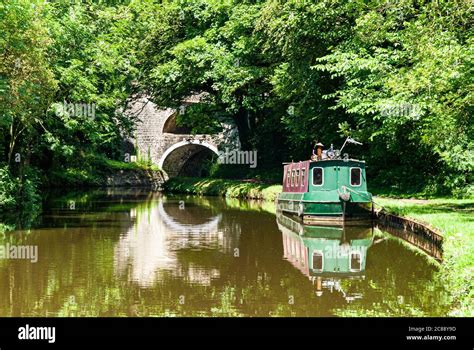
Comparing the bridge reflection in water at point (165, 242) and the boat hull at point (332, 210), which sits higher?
the boat hull at point (332, 210)

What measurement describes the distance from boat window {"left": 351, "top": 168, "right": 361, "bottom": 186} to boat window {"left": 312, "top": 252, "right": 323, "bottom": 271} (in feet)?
19.7

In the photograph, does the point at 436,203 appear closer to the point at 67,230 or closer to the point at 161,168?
the point at 67,230

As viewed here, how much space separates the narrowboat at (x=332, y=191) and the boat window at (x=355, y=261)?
498 cm

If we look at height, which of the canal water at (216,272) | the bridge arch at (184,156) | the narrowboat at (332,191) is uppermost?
the bridge arch at (184,156)

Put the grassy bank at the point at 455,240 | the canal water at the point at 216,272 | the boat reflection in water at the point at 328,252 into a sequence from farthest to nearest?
the boat reflection in water at the point at 328,252 < the canal water at the point at 216,272 < the grassy bank at the point at 455,240

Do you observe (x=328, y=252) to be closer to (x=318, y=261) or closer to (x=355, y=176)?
(x=318, y=261)

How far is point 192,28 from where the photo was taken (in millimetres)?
32375

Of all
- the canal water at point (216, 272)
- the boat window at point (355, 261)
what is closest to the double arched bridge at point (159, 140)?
the canal water at point (216, 272)

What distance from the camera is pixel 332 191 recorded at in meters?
18.4

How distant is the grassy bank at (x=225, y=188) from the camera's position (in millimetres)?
29803

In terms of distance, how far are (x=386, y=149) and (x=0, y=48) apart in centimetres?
1565

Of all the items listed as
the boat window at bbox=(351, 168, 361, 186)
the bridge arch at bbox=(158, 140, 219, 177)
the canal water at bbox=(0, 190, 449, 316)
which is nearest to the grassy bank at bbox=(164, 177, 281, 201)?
the bridge arch at bbox=(158, 140, 219, 177)

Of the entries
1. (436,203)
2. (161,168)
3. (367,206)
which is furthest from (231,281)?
(161,168)

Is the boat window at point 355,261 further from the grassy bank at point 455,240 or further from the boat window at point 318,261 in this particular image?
the grassy bank at point 455,240
